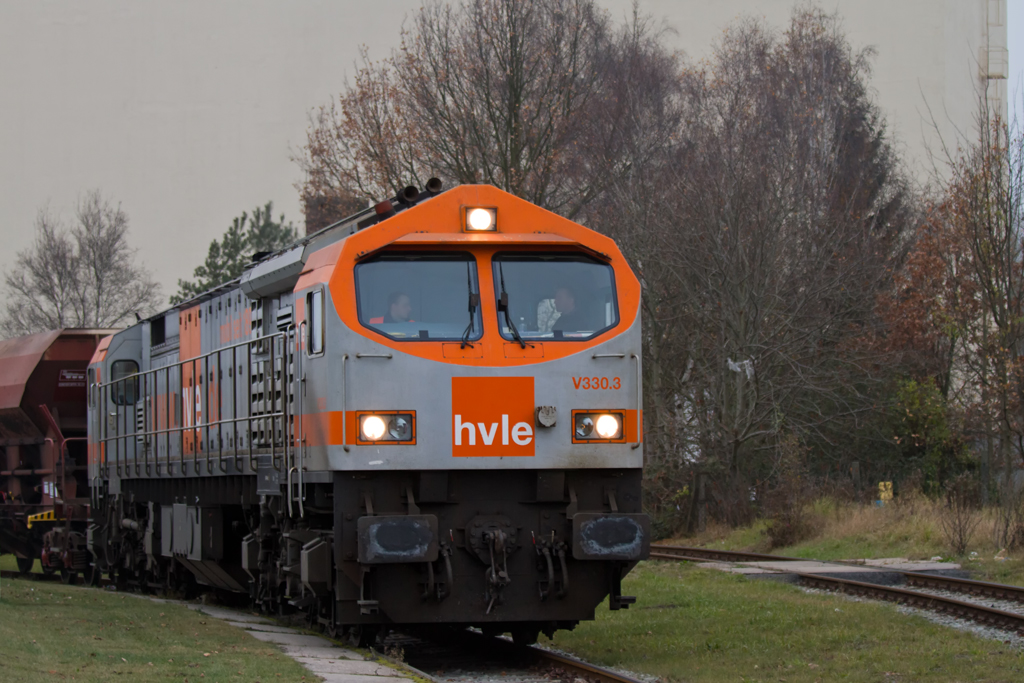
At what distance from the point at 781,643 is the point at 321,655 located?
12.7 ft

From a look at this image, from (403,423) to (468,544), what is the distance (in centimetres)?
102

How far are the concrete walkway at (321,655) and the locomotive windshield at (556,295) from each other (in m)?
2.64

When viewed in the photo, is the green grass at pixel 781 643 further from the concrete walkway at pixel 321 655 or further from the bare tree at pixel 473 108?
the bare tree at pixel 473 108

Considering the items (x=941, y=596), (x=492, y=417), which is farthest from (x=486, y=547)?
(x=941, y=596)

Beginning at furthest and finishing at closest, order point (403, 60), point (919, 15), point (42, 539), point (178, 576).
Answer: point (919, 15), point (403, 60), point (42, 539), point (178, 576)

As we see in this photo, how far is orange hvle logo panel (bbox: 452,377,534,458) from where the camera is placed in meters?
9.10

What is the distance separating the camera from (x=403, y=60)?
27.2 metres

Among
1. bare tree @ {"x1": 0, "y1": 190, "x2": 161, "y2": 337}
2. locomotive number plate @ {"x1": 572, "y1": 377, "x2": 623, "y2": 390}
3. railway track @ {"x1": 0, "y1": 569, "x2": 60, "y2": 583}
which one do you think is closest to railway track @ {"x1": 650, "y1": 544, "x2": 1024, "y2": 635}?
locomotive number plate @ {"x1": 572, "y1": 377, "x2": 623, "y2": 390}

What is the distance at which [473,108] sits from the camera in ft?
85.9

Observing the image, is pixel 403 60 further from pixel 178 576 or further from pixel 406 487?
pixel 406 487

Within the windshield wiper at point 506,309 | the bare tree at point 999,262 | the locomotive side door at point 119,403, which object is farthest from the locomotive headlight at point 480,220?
the bare tree at point 999,262

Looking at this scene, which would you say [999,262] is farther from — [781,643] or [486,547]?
[486,547]

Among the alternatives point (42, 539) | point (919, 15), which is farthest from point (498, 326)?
point (919, 15)

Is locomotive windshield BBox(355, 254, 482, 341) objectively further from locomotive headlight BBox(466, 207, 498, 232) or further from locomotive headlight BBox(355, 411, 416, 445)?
locomotive headlight BBox(355, 411, 416, 445)
